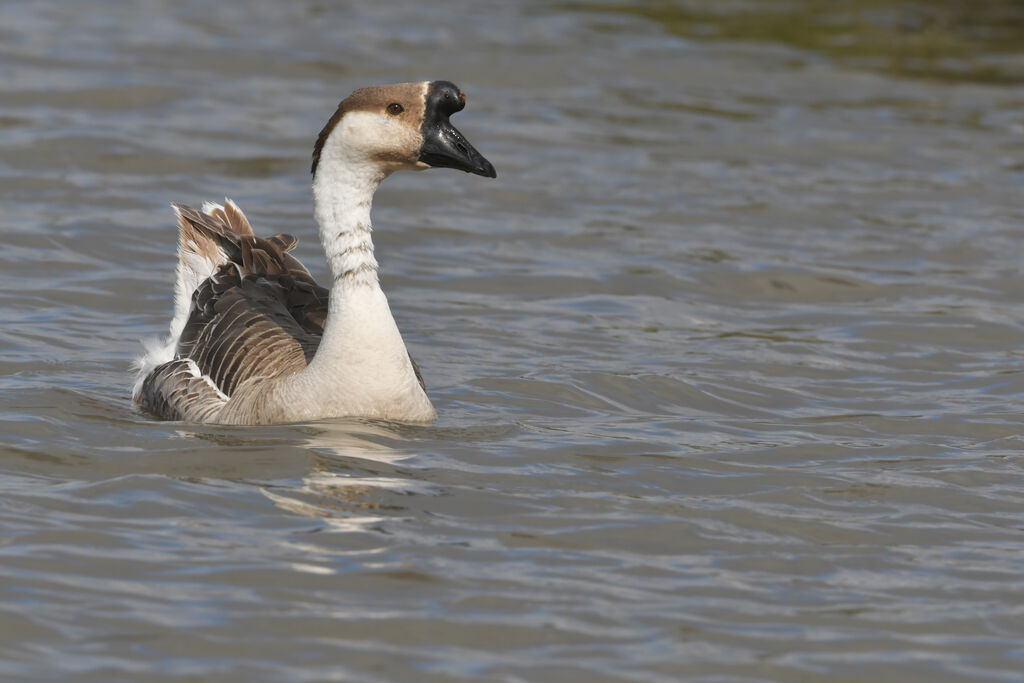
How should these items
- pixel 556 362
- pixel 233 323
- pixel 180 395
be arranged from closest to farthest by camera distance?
pixel 180 395 → pixel 233 323 → pixel 556 362

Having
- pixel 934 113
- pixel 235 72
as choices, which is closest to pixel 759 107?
pixel 934 113

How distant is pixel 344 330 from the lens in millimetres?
8766

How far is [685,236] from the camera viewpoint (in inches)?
586

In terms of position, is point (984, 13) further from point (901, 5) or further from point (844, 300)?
point (844, 300)

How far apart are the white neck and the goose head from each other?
0.19 metres

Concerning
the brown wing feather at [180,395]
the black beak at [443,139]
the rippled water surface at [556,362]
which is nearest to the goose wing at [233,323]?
the brown wing feather at [180,395]

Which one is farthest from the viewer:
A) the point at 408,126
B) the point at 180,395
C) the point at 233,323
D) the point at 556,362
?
the point at 556,362

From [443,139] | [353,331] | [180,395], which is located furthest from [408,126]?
[180,395]

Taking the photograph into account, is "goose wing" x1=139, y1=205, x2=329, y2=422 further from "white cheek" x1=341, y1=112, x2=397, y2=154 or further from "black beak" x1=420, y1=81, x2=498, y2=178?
"black beak" x1=420, y1=81, x2=498, y2=178

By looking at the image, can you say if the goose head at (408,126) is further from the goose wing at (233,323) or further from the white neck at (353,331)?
the goose wing at (233,323)

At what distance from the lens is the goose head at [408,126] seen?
8695 millimetres

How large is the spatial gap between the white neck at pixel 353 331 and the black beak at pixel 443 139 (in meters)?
0.39

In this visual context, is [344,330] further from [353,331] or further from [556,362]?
[556,362]

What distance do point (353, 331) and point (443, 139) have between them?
1.11 metres
